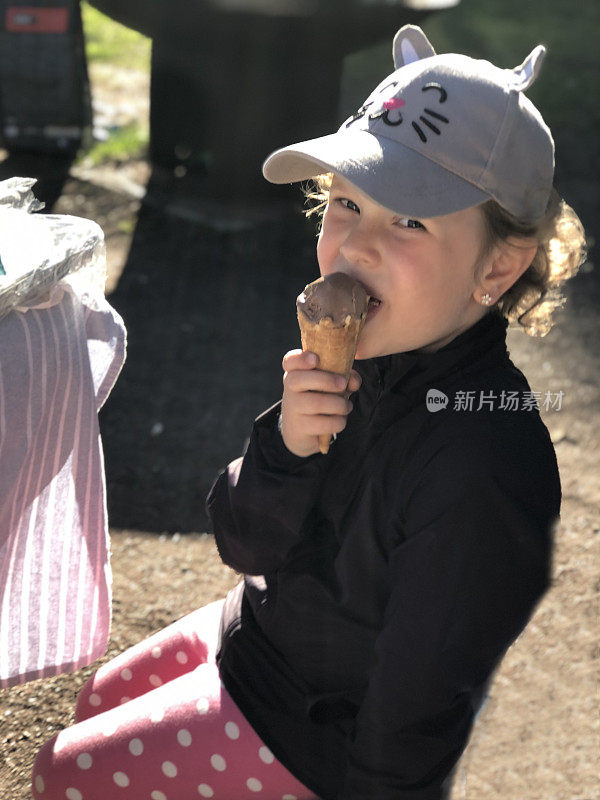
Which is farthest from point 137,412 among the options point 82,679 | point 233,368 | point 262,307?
point 82,679

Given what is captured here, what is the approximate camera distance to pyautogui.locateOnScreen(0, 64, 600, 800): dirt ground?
237 cm

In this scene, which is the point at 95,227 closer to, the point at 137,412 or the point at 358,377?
the point at 358,377

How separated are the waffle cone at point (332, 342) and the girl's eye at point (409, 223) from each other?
0.54ft

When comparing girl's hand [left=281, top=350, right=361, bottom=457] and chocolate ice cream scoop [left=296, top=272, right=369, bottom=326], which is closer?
chocolate ice cream scoop [left=296, top=272, right=369, bottom=326]

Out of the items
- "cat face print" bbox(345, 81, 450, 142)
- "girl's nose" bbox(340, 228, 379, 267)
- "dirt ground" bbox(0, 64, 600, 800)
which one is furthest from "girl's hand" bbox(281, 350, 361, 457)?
"dirt ground" bbox(0, 64, 600, 800)

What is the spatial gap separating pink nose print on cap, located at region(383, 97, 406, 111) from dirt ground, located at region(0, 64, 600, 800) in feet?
4.92

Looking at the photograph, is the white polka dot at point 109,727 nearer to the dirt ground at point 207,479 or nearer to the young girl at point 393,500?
the young girl at point 393,500

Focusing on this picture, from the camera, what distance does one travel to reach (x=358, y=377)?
1.62m

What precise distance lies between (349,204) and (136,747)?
995 millimetres

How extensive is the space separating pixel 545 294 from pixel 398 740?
0.82m

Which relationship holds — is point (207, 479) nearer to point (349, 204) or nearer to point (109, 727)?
point (109, 727)

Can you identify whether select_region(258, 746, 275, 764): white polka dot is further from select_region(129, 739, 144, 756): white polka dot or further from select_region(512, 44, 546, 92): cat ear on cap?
select_region(512, 44, 546, 92): cat ear on cap

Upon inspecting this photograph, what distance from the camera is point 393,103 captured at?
1.55 m

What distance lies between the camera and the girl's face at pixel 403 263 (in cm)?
151
